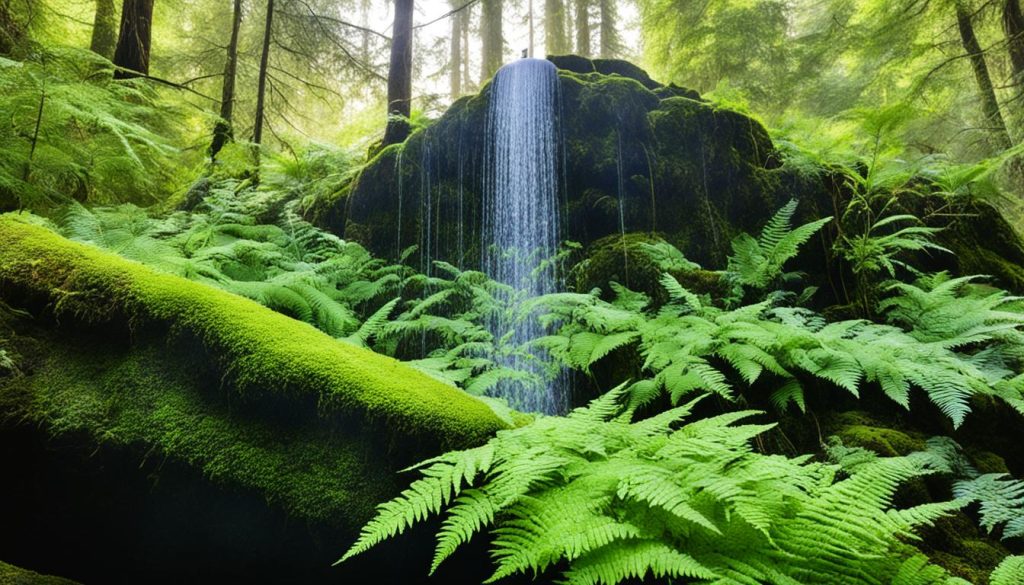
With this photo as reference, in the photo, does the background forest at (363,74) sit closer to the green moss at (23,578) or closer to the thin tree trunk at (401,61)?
the thin tree trunk at (401,61)

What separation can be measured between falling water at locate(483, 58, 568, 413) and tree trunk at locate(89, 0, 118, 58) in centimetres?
752

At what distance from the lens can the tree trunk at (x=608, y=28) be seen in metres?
15.7

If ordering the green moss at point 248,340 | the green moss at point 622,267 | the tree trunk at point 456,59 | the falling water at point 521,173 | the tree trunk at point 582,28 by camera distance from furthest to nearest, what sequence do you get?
the tree trunk at point 456,59
the tree trunk at point 582,28
the falling water at point 521,173
the green moss at point 622,267
the green moss at point 248,340

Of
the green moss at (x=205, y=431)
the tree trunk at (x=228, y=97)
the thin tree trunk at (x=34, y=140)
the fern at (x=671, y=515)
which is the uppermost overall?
the tree trunk at (x=228, y=97)

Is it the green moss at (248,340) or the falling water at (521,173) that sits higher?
the falling water at (521,173)

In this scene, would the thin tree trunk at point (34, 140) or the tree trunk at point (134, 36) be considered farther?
the tree trunk at point (134, 36)

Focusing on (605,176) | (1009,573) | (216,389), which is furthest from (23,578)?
(605,176)

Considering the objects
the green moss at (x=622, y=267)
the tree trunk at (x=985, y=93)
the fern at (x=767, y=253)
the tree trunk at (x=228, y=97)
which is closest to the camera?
the fern at (x=767, y=253)

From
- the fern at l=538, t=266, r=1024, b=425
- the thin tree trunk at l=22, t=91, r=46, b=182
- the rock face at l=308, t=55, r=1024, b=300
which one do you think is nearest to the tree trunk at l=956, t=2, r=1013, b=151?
the rock face at l=308, t=55, r=1024, b=300

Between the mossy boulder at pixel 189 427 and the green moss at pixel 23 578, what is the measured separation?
0.04m

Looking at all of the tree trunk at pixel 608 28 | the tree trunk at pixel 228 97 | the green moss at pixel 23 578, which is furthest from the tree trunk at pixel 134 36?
the tree trunk at pixel 608 28

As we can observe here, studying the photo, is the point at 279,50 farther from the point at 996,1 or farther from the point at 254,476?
the point at 996,1

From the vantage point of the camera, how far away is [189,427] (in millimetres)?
1775

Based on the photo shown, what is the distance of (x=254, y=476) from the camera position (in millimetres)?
1683
